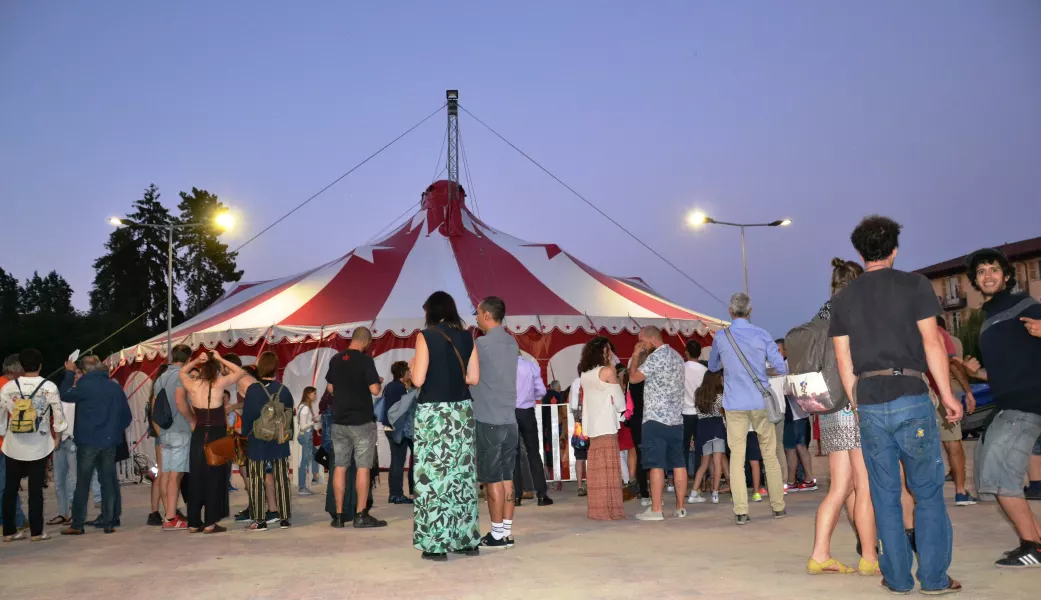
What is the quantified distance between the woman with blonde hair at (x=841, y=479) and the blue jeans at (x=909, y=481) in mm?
490

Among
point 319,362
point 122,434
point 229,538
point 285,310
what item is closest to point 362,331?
point 229,538

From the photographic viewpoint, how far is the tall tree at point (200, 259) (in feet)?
172

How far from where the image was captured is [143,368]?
17375 mm

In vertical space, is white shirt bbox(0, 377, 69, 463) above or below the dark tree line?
below

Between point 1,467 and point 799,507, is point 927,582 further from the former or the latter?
point 1,467

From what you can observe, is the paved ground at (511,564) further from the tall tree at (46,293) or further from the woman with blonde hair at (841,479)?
the tall tree at (46,293)

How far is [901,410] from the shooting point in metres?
4.10

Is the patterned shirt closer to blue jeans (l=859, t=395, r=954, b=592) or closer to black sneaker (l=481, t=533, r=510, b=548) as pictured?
black sneaker (l=481, t=533, r=510, b=548)

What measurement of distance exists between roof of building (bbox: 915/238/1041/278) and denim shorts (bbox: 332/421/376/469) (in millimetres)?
52089

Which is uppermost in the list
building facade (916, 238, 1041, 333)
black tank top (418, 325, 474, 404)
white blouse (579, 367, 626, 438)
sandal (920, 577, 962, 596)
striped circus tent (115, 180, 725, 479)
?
building facade (916, 238, 1041, 333)

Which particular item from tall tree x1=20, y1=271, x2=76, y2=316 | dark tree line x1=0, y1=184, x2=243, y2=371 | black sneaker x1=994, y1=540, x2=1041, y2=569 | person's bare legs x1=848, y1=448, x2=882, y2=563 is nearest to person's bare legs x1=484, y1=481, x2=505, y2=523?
person's bare legs x1=848, y1=448, x2=882, y2=563

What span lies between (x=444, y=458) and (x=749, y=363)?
261cm

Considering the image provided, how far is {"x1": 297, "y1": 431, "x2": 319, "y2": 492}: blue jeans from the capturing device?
12000 mm

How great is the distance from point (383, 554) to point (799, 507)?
12.9ft
